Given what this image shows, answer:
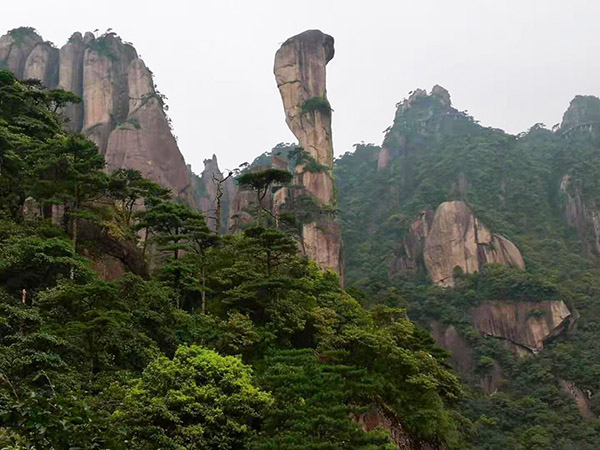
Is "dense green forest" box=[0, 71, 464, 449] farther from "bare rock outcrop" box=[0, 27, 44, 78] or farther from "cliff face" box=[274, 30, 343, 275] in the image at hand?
"bare rock outcrop" box=[0, 27, 44, 78]

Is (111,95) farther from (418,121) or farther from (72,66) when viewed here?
(418,121)

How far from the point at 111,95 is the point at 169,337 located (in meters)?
33.0

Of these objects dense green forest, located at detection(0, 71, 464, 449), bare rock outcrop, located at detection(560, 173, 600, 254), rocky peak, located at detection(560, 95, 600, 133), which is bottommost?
dense green forest, located at detection(0, 71, 464, 449)

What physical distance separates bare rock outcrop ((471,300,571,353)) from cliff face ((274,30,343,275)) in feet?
40.5

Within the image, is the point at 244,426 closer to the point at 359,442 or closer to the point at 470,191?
the point at 359,442

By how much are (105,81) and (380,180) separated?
35919mm

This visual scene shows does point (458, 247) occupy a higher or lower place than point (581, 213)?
lower

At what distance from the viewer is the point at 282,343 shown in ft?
54.6

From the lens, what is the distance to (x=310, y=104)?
4525cm

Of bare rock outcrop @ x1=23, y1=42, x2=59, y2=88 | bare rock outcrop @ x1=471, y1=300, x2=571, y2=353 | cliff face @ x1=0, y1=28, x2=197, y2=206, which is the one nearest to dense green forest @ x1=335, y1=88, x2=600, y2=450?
bare rock outcrop @ x1=471, y1=300, x2=571, y2=353

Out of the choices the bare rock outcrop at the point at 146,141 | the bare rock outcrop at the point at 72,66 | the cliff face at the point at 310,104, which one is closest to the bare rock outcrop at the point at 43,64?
the bare rock outcrop at the point at 72,66

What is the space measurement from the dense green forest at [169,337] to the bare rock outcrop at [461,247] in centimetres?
2721

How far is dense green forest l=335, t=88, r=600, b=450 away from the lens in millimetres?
33500

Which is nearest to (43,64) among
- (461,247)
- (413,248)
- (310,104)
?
(310,104)
